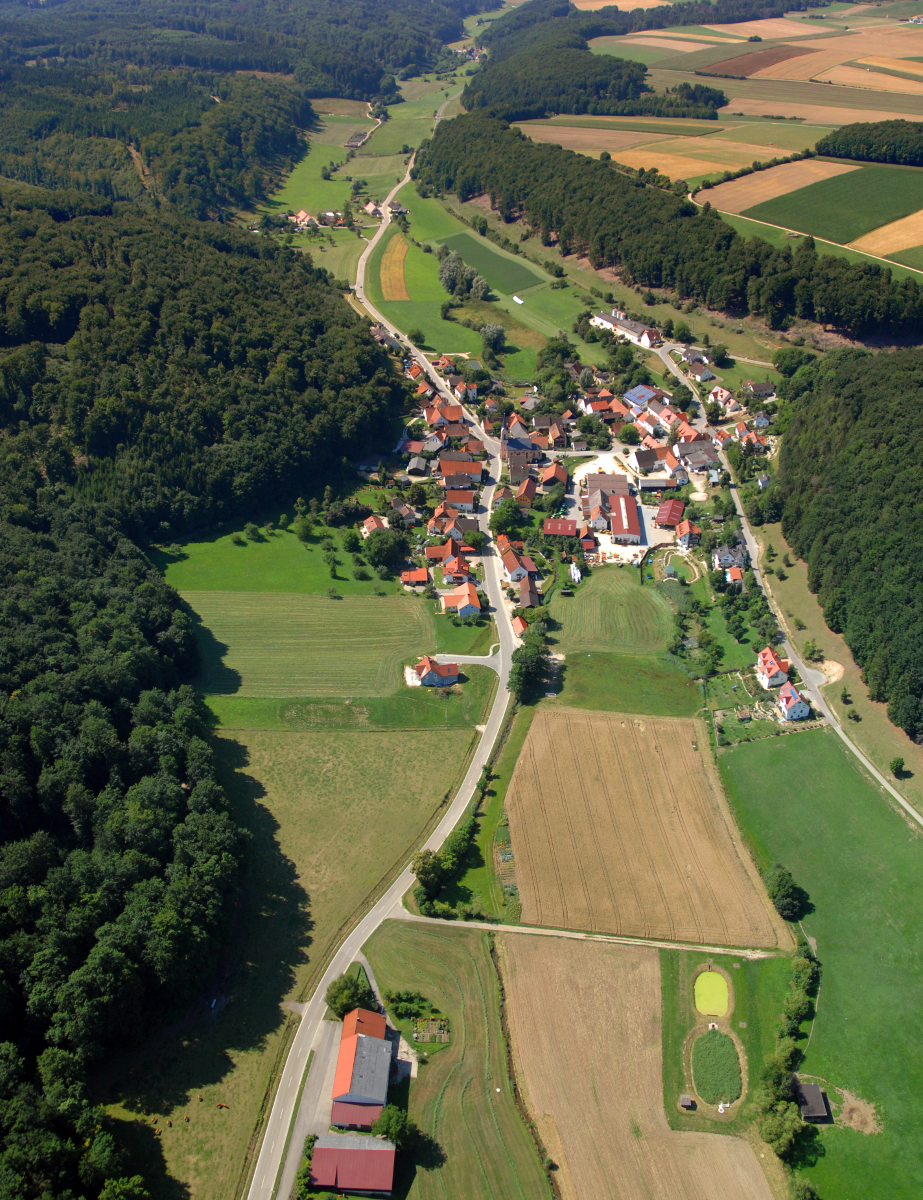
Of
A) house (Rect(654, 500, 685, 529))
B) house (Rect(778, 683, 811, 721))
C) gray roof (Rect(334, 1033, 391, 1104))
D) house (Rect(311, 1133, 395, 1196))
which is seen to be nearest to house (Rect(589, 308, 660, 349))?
house (Rect(654, 500, 685, 529))

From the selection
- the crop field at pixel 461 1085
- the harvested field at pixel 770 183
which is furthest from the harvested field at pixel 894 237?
the crop field at pixel 461 1085

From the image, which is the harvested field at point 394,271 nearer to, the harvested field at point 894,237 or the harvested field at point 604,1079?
the harvested field at point 894,237

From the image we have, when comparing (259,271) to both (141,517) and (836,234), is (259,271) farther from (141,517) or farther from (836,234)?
(836,234)

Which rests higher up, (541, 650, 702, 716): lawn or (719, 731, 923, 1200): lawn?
(541, 650, 702, 716): lawn

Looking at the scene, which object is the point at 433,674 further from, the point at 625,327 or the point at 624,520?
the point at 625,327

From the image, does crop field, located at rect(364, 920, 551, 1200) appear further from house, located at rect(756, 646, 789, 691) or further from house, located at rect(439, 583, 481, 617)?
house, located at rect(756, 646, 789, 691)

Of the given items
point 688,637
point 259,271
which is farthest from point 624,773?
point 259,271

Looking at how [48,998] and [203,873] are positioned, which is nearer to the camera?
[48,998]
